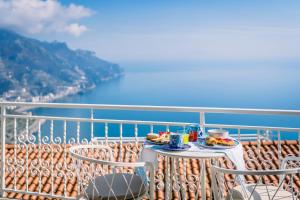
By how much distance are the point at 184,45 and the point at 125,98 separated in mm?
15893

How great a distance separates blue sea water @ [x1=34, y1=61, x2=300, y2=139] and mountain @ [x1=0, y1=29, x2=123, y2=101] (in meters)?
2.82

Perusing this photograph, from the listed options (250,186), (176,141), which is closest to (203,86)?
(250,186)

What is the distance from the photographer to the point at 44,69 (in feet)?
191

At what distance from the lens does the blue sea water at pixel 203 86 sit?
5812 cm

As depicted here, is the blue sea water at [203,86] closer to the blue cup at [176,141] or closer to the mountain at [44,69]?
the mountain at [44,69]

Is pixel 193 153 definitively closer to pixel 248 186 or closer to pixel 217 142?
pixel 217 142

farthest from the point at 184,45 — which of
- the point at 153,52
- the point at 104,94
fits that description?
the point at 104,94

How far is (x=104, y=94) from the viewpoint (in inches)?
2367

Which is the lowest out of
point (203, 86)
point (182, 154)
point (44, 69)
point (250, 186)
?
point (250, 186)

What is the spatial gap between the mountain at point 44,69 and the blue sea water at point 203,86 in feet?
9.24

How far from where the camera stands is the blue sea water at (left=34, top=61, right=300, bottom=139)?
5812 cm

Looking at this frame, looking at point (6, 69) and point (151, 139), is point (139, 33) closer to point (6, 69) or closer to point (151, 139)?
point (6, 69)

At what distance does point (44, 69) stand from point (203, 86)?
30.9 metres

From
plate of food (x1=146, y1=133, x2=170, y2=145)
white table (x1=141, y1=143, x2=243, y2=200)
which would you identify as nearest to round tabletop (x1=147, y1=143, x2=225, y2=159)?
white table (x1=141, y1=143, x2=243, y2=200)
